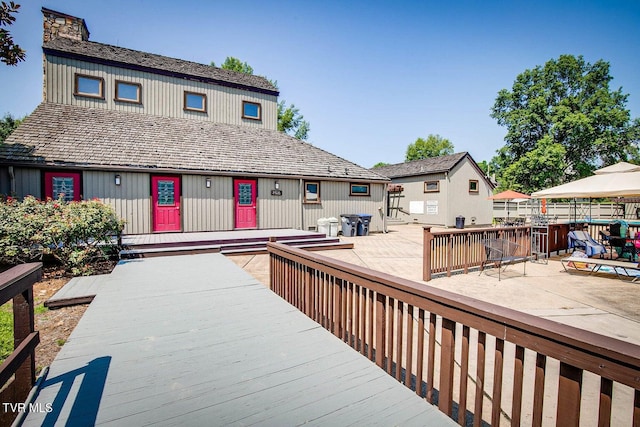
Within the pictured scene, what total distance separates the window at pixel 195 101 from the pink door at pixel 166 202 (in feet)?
17.1

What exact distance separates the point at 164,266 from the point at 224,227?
18.6 feet

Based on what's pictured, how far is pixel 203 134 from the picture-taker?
43.5ft

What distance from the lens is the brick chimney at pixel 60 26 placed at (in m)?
12.9

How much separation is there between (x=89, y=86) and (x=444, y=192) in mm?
20433

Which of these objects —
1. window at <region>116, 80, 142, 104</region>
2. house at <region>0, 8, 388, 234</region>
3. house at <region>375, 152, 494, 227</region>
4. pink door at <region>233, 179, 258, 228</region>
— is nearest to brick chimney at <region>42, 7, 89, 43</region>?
house at <region>0, 8, 388, 234</region>

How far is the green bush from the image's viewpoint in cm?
541

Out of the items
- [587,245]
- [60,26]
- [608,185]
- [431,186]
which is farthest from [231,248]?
[431,186]

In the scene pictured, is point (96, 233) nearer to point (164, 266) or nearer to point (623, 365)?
point (164, 266)

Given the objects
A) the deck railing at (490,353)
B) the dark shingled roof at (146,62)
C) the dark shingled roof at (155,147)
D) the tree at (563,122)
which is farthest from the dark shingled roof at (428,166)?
the deck railing at (490,353)

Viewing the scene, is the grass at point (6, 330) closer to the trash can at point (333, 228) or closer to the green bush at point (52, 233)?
the green bush at point (52, 233)

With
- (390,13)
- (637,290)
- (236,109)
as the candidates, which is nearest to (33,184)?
(236,109)

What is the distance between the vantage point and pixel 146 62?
13391 mm

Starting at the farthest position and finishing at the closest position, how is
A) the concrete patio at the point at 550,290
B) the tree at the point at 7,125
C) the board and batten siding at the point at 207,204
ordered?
1. the tree at the point at 7,125
2. the board and batten siding at the point at 207,204
3. the concrete patio at the point at 550,290

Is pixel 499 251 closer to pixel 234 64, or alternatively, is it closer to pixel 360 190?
pixel 360 190
